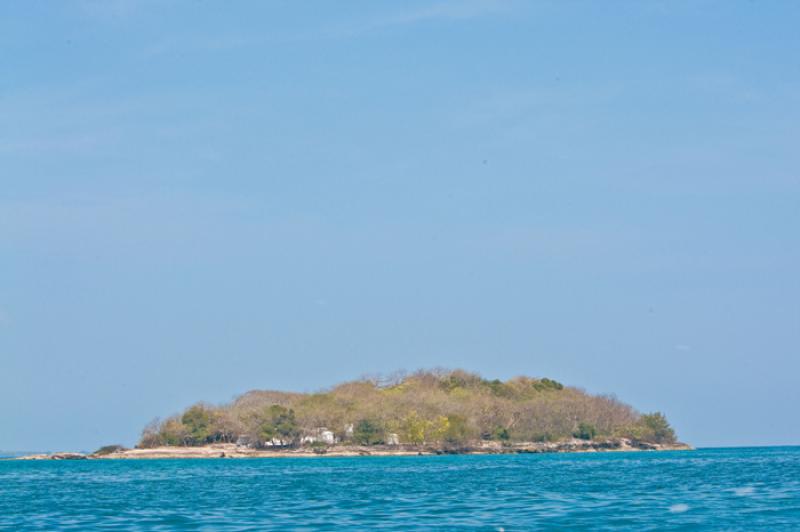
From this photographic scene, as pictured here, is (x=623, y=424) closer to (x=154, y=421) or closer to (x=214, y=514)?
(x=154, y=421)

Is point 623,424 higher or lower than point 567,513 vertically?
higher

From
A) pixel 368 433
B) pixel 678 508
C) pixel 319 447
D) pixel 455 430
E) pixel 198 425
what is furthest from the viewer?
pixel 198 425

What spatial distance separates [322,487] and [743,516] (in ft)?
102

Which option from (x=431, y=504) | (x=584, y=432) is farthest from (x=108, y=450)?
(x=431, y=504)

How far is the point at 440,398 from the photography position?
7195 inches

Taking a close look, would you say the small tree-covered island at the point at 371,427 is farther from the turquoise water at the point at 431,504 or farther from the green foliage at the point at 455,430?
the turquoise water at the point at 431,504

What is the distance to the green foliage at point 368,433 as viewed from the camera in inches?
6809

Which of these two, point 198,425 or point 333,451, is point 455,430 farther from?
point 198,425

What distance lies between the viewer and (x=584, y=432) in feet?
627

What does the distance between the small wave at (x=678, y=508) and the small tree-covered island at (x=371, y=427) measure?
126307 millimetres

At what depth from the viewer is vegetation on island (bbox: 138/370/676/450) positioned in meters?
173

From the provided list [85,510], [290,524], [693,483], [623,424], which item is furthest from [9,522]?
[623,424]

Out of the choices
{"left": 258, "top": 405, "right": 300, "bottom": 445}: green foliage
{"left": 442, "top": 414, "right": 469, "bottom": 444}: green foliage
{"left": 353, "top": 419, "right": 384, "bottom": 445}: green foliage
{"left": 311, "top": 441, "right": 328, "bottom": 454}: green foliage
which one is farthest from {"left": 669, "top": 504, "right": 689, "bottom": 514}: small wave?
{"left": 258, "top": 405, "right": 300, "bottom": 445}: green foliage

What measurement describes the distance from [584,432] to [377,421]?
40.2 meters
